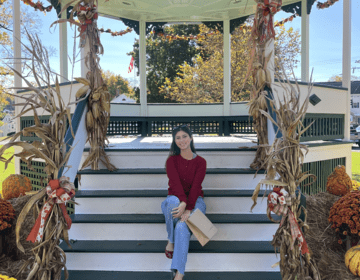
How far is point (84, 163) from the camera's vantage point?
11.2 ft

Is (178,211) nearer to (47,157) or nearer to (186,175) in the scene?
(186,175)

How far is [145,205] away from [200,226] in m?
0.78

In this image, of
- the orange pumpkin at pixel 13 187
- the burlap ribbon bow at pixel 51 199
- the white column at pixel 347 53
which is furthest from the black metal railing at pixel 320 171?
the orange pumpkin at pixel 13 187

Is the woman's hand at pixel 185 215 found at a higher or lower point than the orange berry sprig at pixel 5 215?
higher

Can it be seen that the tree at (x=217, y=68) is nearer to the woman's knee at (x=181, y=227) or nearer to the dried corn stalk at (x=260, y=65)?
the dried corn stalk at (x=260, y=65)

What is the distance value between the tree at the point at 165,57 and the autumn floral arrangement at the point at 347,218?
19144 millimetres

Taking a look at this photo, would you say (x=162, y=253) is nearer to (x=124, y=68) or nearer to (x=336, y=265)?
(x=336, y=265)

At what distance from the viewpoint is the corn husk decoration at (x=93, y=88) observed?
3244 millimetres

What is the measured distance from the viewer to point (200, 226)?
2.45 metres

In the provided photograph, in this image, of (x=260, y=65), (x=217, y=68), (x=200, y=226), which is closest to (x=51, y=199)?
(x=200, y=226)

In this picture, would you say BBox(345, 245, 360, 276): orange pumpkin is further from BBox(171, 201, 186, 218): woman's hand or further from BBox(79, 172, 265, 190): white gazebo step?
BBox(171, 201, 186, 218): woman's hand

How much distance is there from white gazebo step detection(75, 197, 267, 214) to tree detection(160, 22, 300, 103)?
43.9ft

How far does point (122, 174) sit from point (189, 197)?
3.20ft

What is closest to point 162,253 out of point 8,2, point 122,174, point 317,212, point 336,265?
point 122,174
